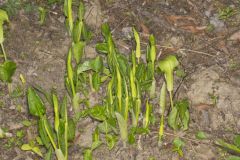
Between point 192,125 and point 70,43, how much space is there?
2.85 feet

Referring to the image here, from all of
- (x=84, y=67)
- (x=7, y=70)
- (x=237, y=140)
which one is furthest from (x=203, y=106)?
(x=7, y=70)

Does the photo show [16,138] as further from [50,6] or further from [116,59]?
[50,6]

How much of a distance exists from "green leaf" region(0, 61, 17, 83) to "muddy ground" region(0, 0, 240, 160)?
0.47 feet

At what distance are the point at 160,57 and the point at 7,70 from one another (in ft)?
2.91

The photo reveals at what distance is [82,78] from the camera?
116 inches

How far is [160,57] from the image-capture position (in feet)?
10.2

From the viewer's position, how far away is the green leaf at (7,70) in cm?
273

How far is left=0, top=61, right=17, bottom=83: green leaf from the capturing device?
273 centimetres

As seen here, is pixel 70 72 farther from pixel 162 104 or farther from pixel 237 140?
pixel 237 140

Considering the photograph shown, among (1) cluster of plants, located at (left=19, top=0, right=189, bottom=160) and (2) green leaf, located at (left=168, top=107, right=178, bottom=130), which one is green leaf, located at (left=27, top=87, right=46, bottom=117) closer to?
(1) cluster of plants, located at (left=19, top=0, right=189, bottom=160)

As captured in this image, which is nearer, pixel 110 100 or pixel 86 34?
pixel 110 100

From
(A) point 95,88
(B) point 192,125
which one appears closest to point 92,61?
(A) point 95,88

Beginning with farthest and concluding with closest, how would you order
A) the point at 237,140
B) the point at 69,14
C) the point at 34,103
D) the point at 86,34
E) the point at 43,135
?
the point at 86,34 → the point at 69,14 → the point at 237,140 → the point at 43,135 → the point at 34,103

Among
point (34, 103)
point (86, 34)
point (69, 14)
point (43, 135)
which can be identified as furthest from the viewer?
point (86, 34)
